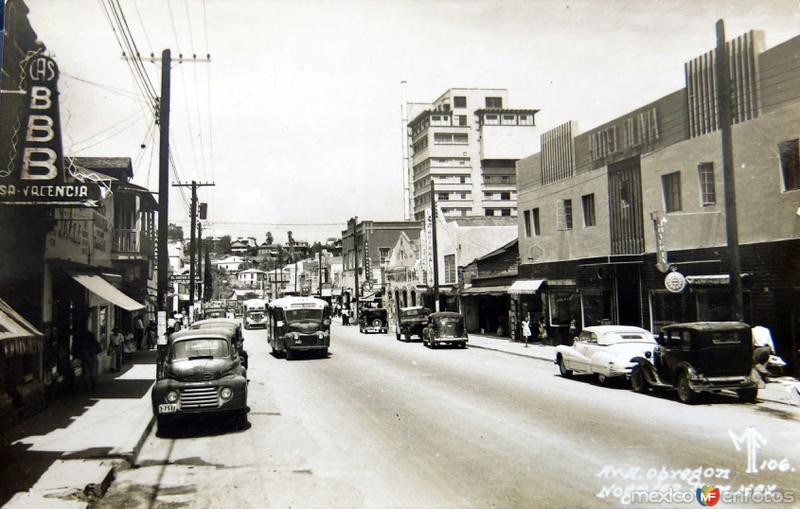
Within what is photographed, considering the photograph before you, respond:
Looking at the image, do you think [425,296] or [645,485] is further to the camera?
[425,296]

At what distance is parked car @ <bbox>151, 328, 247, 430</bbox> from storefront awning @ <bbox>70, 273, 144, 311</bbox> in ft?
11.7

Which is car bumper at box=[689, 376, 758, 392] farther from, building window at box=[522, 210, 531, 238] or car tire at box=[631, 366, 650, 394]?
building window at box=[522, 210, 531, 238]

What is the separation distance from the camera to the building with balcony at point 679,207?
1686 centimetres

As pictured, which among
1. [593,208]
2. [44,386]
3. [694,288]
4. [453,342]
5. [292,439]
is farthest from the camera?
[453,342]

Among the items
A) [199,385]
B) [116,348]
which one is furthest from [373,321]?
[199,385]

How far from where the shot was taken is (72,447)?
1046cm

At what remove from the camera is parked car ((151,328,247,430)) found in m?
11.6

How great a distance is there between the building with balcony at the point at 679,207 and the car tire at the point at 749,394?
3.20 metres

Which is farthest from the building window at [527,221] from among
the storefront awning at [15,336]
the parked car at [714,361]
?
the storefront awning at [15,336]

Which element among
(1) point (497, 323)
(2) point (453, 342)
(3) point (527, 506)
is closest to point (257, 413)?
(3) point (527, 506)

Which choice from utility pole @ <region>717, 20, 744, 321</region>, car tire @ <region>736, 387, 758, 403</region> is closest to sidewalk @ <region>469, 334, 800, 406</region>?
car tire @ <region>736, 387, 758, 403</region>

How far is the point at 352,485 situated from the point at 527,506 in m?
2.36

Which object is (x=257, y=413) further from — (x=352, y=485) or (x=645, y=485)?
(x=645, y=485)

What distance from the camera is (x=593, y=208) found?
87.1 feet
